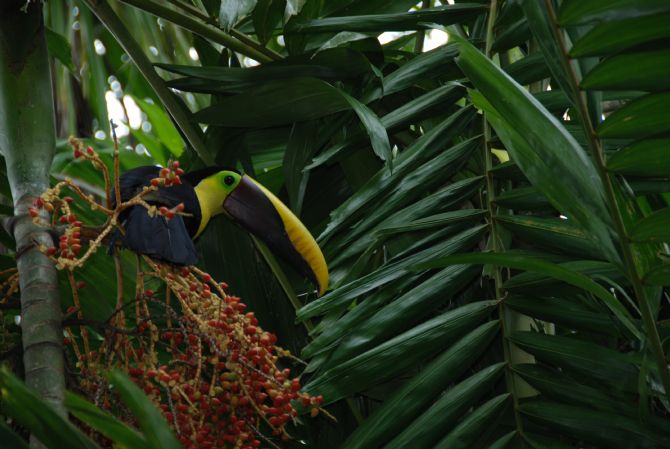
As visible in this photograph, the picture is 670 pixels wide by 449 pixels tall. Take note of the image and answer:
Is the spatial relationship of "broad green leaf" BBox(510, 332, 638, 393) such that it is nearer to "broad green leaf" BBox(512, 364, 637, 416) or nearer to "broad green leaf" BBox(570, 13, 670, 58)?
"broad green leaf" BBox(512, 364, 637, 416)

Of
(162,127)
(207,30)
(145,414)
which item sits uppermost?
(162,127)

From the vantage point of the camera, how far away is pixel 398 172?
4.34ft

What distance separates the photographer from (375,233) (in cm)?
125

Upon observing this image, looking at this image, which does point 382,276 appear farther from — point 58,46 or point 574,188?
point 58,46

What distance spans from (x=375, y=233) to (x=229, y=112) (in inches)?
14.0

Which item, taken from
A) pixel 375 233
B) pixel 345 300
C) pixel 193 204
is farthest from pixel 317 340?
pixel 193 204

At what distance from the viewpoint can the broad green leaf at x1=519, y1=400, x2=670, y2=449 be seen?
1.09 metres

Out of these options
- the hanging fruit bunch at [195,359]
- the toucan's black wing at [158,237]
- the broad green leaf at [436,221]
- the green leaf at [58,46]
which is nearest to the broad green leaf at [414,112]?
the broad green leaf at [436,221]

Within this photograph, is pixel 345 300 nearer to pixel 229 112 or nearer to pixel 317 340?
pixel 317 340

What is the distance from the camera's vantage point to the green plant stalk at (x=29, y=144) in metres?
1.01

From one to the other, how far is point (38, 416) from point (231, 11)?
74cm

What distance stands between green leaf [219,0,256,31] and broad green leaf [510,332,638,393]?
22.5 inches

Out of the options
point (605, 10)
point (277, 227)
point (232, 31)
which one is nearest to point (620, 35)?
point (605, 10)

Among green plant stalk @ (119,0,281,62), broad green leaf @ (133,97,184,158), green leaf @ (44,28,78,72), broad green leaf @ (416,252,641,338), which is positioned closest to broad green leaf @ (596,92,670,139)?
broad green leaf @ (416,252,641,338)
